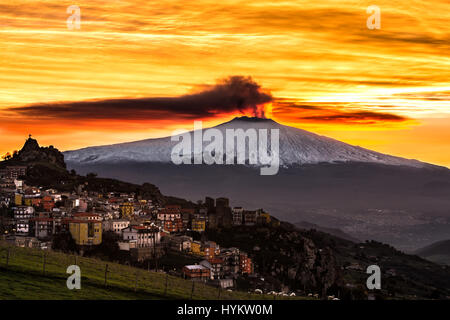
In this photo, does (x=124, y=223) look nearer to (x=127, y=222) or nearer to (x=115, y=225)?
(x=127, y=222)

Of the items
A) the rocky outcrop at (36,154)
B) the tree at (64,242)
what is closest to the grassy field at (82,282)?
the tree at (64,242)

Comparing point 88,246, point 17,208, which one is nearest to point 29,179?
point 17,208

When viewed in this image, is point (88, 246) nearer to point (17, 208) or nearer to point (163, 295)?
point (17, 208)

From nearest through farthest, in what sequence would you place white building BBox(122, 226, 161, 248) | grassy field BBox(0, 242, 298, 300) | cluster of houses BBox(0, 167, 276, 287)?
grassy field BBox(0, 242, 298, 300) < cluster of houses BBox(0, 167, 276, 287) < white building BBox(122, 226, 161, 248)

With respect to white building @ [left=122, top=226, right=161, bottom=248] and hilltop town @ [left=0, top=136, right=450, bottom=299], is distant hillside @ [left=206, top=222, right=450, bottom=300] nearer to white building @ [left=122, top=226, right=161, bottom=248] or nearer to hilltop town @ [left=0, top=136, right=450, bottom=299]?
hilltop town @ [left=0, top=136, right=450, bottom=299]

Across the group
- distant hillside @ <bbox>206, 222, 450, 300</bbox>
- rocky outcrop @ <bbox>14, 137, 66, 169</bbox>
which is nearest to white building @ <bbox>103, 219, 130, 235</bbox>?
distant hillside @ <bbox>206, 222, 450, 300</bbox>

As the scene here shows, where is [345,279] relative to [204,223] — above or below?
below

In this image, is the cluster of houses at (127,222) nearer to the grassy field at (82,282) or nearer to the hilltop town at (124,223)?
the hilltop town at (124,223)
